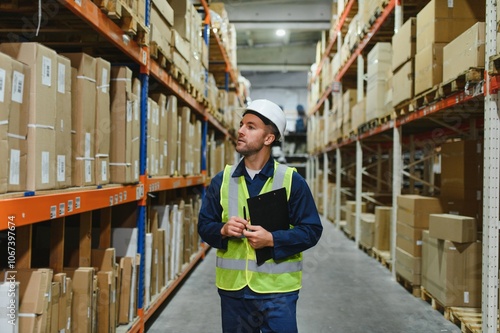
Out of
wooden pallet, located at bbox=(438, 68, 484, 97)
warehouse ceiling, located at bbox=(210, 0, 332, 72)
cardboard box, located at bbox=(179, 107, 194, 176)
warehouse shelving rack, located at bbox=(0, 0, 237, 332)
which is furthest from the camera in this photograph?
warehouse ceiling, located at bbox=(210, 0, 332, 72)

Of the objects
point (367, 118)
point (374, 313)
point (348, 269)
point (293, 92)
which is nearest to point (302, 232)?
point (374, 313)

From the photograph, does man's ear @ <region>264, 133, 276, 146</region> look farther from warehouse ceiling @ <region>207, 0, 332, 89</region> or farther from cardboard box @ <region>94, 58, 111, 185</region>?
warehouse ceiling @ <region>207, 0, 332, 89</region>

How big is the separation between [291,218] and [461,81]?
2.56m

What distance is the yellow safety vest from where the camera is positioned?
2.31m

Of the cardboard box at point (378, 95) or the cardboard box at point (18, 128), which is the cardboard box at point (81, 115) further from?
the cardboard box at point (378, 95)

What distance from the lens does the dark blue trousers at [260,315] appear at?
2.29 metres

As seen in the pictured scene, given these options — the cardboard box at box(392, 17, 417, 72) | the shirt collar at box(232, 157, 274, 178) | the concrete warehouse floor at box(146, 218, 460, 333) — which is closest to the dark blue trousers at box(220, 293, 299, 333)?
the shirt collar at box(232, 157, 274, 178)

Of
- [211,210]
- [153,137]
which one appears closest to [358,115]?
[153,137]

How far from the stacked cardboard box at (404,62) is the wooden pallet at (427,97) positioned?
319 mm

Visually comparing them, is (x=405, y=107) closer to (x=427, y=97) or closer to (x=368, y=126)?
(x=427, y=97)

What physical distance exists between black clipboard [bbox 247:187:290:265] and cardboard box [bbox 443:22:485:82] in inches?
99.3

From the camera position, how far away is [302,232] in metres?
2.32

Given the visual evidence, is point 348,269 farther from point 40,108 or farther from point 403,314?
point 40,108

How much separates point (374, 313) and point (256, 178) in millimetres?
3080
